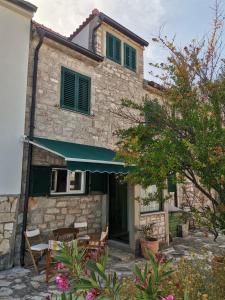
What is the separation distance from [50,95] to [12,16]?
397 cm

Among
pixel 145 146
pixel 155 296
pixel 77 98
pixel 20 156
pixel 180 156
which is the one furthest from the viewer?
pixel 77 98

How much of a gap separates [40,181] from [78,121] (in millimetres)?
4064

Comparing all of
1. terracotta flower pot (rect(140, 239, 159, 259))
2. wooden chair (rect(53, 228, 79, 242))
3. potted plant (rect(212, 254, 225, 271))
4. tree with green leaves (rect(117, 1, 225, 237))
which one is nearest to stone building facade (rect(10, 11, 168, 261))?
terracotta flower pot (rect(140, 239, 159, 259))

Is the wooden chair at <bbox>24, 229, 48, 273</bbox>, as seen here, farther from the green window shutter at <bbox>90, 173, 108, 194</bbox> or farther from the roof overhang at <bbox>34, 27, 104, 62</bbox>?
the roof overhang at <bbox>34, 27, 104, 62</bbox>

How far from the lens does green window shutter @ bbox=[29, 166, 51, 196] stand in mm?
11430

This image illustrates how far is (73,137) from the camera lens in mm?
13539

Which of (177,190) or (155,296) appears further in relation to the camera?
(177,190)

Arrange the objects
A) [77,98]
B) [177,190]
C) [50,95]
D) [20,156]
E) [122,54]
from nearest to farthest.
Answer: [20,156]
[50,95]
[77,98]
[122,54]
[177,190]

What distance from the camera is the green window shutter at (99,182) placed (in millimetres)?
14219

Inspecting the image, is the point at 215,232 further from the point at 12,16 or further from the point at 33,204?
the point at 12,16

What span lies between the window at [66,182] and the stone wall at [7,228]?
2220 mm

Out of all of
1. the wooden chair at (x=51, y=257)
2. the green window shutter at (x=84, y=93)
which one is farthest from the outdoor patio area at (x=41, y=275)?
the green window shutter at (x=84, y=93)

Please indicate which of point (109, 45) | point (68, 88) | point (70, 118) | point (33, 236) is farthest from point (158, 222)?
point (109, 45)

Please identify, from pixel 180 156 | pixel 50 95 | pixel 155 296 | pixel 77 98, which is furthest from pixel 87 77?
pixel 155 296
